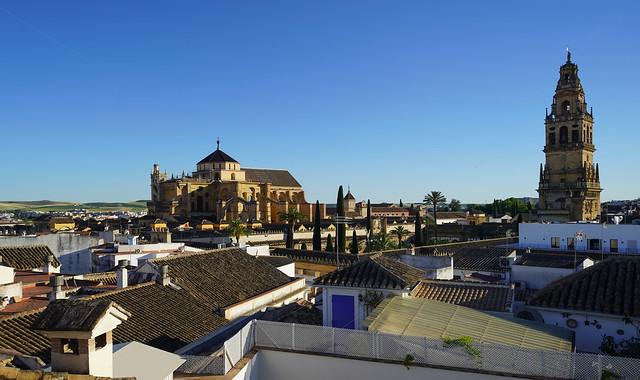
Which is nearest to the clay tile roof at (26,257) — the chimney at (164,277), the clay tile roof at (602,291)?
the chimney at (164,277)

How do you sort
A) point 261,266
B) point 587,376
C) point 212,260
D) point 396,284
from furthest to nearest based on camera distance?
point 261,266
point 212,260
point 396,284
point 587,376

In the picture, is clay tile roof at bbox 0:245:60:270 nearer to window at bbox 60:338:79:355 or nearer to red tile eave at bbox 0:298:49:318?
red tile eave at bbox 0:298:49:318

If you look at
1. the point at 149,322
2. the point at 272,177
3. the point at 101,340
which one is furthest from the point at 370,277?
the point at 272,177

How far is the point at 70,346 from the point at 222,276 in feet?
38.5

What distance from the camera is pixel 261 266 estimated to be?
2005 cm

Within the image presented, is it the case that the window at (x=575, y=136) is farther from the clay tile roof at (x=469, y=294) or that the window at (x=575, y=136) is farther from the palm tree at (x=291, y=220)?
the clay tile roof at (x=469, y=294)

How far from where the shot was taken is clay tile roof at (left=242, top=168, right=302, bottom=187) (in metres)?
78.9

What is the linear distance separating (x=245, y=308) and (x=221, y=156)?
2448 inches

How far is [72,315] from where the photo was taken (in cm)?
559

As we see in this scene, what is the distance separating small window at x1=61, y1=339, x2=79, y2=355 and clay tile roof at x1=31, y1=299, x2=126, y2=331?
0.26m

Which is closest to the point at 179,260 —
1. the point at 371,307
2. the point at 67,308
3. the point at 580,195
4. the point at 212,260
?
the point at 212,260

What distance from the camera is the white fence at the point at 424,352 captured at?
22.3ft

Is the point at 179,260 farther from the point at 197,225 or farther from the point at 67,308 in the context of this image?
the point at 197,225

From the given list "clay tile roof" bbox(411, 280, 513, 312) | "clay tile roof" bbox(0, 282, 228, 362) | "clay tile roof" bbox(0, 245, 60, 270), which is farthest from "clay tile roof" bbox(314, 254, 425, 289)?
"clay tile roof" bbox(0, 245, 60, 270)
